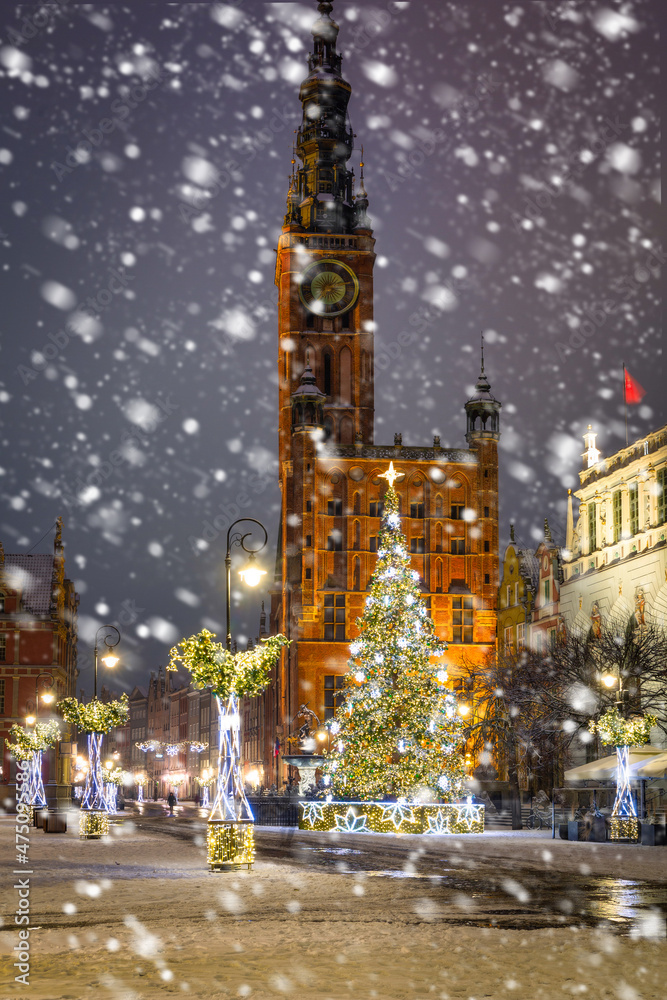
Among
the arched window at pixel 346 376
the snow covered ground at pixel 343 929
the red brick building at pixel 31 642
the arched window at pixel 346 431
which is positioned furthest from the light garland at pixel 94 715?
the arched window at pixel 346 376

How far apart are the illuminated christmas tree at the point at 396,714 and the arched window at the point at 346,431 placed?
1550 inches

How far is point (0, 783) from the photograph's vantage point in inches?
2965

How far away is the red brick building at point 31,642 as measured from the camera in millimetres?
80312

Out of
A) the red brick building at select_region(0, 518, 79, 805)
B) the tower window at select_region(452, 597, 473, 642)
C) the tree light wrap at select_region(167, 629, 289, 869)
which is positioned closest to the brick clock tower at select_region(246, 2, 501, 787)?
the tower window at select_region(452, 597, 473, 642)

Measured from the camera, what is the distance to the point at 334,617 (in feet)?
230

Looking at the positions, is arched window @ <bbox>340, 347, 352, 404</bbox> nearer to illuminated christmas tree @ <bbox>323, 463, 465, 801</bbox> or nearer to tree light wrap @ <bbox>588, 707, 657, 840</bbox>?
illuminated christmas tree @ <bbox>323, 463, 465, 801</bbox>

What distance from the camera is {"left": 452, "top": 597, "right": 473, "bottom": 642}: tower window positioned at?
234 ft

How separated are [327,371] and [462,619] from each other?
20367mm

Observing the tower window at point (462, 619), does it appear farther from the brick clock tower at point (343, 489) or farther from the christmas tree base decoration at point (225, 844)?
the christmas tree base decoration at point (225, 844)

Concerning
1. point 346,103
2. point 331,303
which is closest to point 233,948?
point 331,303

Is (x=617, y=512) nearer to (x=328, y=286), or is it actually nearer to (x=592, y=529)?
(x=592, y=529)

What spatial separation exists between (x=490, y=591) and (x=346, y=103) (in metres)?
39.2

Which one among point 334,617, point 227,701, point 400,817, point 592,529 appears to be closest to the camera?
point 227,701

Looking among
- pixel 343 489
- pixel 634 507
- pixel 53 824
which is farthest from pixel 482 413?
pixel 53 824
